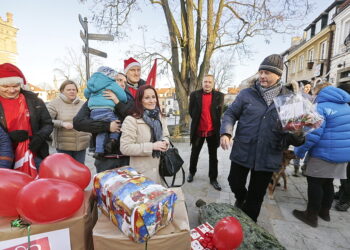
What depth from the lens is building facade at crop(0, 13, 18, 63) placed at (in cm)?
3589

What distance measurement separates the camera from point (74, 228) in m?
1.16

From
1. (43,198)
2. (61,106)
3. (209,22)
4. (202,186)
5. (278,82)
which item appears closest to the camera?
(43,198)

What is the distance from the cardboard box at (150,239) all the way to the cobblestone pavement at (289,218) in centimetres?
132

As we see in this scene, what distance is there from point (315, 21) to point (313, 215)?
22983 millimetres

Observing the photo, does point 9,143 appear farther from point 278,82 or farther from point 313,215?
point 313,215

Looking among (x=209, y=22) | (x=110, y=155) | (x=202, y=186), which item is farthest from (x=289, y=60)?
(x=110, y=155)

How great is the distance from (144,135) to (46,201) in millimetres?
995

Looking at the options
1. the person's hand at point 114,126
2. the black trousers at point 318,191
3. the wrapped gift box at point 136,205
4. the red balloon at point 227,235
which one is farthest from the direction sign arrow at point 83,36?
the black trousers at point 318,191

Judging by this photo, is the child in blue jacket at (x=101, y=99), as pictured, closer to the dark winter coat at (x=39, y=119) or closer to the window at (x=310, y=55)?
the dark winter coat at (x=39, y=119)

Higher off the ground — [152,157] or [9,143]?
[9,143]

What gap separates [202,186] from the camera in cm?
356

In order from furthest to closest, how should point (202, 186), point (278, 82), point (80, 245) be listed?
point (202, 186)
point (278, 82)
point (80, 245)

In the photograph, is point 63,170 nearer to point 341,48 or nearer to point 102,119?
point 102,119

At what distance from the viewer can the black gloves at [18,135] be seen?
1905 mm
